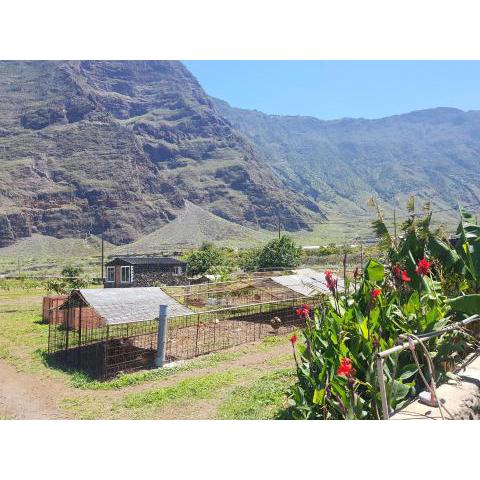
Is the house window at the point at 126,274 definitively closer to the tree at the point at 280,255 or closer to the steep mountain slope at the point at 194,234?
the tree at the point at 280,255

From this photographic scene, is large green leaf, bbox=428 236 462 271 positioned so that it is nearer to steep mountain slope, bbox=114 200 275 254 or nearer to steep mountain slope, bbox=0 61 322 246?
steep mountain slope, bbox=114 200 275 254

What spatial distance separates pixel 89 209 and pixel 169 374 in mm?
120432

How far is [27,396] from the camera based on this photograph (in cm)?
1130

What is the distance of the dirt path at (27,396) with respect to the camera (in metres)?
10.0

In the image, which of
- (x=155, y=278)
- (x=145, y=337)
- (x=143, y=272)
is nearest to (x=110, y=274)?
(x=143, y=272)

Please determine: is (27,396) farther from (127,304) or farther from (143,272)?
(143,272)

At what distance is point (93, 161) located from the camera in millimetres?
141000

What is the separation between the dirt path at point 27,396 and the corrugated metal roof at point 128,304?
2.46m

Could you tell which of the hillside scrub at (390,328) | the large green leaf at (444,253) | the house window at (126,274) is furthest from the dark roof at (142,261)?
the large green leaf at (444,253)

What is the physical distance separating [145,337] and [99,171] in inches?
5039

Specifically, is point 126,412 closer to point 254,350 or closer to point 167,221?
point 254,350

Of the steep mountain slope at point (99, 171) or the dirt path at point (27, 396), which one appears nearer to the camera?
the dirt path at point (27, 396)

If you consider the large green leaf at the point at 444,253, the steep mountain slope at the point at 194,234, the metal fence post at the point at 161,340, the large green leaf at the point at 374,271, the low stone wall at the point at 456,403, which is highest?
the large green leaf at the point at 444,253
